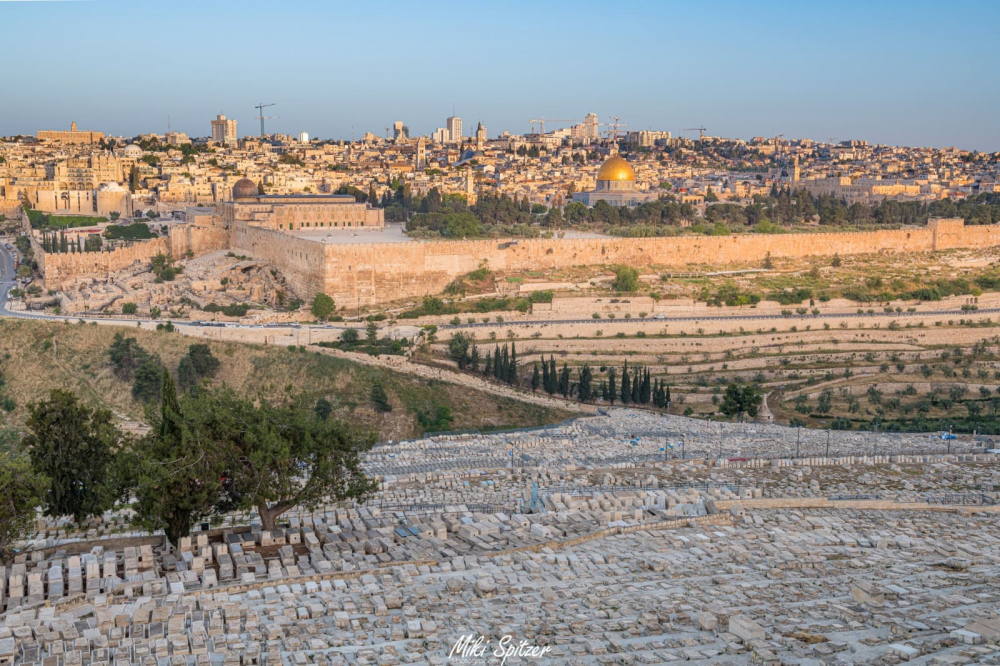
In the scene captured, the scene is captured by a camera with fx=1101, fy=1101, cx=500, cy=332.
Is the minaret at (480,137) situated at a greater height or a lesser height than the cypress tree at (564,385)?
greater

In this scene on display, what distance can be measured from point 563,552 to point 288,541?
3.01 m

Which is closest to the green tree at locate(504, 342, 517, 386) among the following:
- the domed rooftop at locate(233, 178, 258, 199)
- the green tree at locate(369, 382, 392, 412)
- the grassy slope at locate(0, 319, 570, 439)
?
the grassy slope at locate(0, 319, 570, 439)

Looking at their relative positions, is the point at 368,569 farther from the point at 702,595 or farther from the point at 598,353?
the point at 598,353

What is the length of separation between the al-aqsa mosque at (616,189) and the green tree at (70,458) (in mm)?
39360

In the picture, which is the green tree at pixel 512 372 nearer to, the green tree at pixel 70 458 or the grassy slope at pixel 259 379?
the grassy slope at pixel 259 379

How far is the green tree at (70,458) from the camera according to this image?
42.3 ft

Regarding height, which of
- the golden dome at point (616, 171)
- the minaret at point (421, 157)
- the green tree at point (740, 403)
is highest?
the minaret at point (421, 157)

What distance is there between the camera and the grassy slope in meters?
22.5

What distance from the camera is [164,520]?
11703 millimetres

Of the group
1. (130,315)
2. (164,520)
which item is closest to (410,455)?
(164,520)

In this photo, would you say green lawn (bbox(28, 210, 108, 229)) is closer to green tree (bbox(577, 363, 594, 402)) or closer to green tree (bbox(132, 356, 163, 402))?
green tree (bbox(132, 356, 163, 402))

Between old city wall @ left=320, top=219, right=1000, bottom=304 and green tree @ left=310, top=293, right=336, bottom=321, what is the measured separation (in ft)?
3.30

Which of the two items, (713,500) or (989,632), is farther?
(713,500)

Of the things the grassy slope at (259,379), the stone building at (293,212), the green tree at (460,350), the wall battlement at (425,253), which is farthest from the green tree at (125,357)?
the stone building at (293,212)
